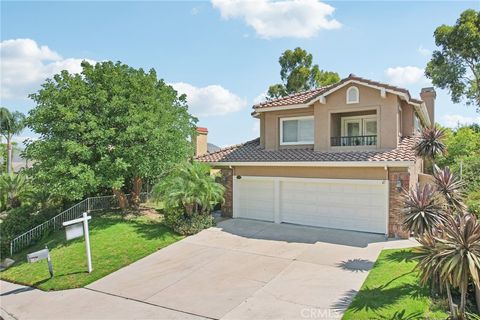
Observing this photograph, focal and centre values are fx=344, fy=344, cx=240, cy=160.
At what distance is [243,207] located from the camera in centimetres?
1834

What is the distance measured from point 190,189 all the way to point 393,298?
9.53 m

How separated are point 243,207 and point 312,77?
61.3 feet

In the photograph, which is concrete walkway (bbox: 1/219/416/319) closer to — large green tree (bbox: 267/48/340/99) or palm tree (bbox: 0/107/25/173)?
large green tree (bbox: 267/48/340/99)

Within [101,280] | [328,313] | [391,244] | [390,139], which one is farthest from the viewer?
[390,139]

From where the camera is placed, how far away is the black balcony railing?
55.2 ft

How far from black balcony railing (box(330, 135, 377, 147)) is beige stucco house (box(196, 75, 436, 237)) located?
0.16ft

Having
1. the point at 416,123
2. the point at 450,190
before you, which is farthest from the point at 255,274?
the point at 416,123

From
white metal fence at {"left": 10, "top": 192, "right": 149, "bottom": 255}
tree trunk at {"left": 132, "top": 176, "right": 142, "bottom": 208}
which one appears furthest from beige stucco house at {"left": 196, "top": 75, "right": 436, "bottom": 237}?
white metal fence at {"left": 10, "top": 192, "right": 149, "bottom": 255}

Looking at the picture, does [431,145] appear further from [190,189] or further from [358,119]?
[190,189]

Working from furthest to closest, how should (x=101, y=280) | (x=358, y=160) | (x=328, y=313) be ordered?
(x=358, y=160) → (x=101, y=280) → (x=328, y=313)

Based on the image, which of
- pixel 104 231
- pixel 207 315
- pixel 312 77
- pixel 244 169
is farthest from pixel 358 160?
pixel 312 77

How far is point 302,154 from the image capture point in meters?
16.9

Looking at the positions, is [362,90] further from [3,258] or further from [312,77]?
[3,258]
